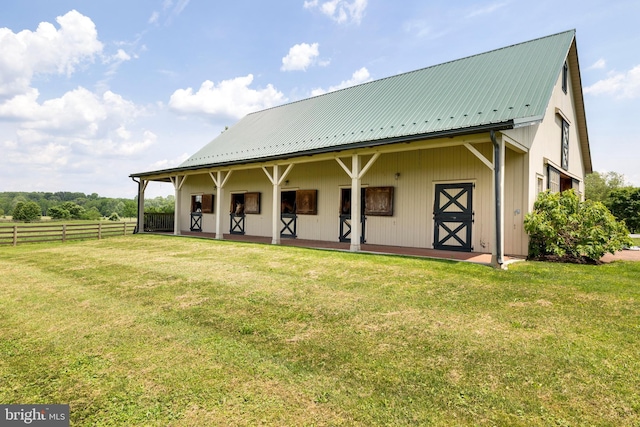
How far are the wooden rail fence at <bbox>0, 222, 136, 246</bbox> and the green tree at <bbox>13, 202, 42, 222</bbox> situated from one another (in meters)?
35.3

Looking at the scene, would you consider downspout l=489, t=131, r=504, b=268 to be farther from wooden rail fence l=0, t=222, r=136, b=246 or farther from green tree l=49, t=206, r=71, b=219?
green tree l=49, t=206, r=71, b=219

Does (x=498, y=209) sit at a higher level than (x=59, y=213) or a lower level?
lower

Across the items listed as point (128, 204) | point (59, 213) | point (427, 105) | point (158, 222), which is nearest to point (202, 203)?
point (158, 222)

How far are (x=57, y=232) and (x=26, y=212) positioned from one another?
36.5 m

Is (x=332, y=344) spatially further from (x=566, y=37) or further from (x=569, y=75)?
(x=569, y=75)

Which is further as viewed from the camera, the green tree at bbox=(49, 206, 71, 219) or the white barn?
the green tree at bbox=(49, 206, 71, 219)

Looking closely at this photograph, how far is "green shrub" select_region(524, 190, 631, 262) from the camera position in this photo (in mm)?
7074

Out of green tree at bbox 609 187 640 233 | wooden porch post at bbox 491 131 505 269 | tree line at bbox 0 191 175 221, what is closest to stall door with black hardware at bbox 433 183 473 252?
wooden porch post at bbox 491 131 505 269

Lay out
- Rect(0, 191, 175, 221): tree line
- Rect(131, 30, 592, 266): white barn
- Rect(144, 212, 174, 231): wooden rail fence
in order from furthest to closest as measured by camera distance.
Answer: Rect(0, 191, 175, 221): tree line
Rect(144, 212, 174, 231): wooden rail fence
Rect(131, 30, 592, 266): white barn

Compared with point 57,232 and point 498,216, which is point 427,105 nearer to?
point 498,216

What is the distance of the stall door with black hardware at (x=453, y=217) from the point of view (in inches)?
340

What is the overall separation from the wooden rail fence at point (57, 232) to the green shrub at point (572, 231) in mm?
15710

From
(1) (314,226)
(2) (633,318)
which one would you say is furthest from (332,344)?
(1) (314,226)

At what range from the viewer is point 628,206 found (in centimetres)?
2089
